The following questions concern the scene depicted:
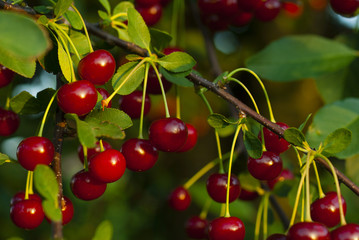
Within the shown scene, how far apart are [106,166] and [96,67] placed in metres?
0.18

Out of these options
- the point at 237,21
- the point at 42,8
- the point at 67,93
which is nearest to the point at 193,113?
the point at 237,21

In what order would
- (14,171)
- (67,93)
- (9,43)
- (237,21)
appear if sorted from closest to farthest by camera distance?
(9,43) → (67,93) → (237,21) → (14,171)

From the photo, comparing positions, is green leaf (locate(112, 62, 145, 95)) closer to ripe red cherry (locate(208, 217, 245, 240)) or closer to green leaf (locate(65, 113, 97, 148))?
green leaf (locate(65, 113, 97, 148))

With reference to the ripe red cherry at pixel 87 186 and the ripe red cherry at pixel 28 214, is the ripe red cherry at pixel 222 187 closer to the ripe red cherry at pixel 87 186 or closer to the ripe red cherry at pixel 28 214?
the ripe red cherry at pixel 87 186

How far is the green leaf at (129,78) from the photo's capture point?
901 mm

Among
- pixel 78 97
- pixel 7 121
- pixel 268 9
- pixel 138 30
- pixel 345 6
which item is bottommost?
pixel 78 97

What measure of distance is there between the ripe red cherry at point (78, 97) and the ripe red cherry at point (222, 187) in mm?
355

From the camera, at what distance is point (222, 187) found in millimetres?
981

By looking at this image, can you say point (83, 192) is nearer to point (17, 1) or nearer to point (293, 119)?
point (17, 1)

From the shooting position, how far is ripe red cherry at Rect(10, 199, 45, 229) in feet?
2.65

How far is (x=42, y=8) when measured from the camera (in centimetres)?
96

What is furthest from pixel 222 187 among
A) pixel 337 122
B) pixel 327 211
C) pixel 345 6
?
pixel 345 6

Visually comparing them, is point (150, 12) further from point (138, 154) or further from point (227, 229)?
point (227, 229)

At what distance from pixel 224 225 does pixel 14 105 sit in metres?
0.47
